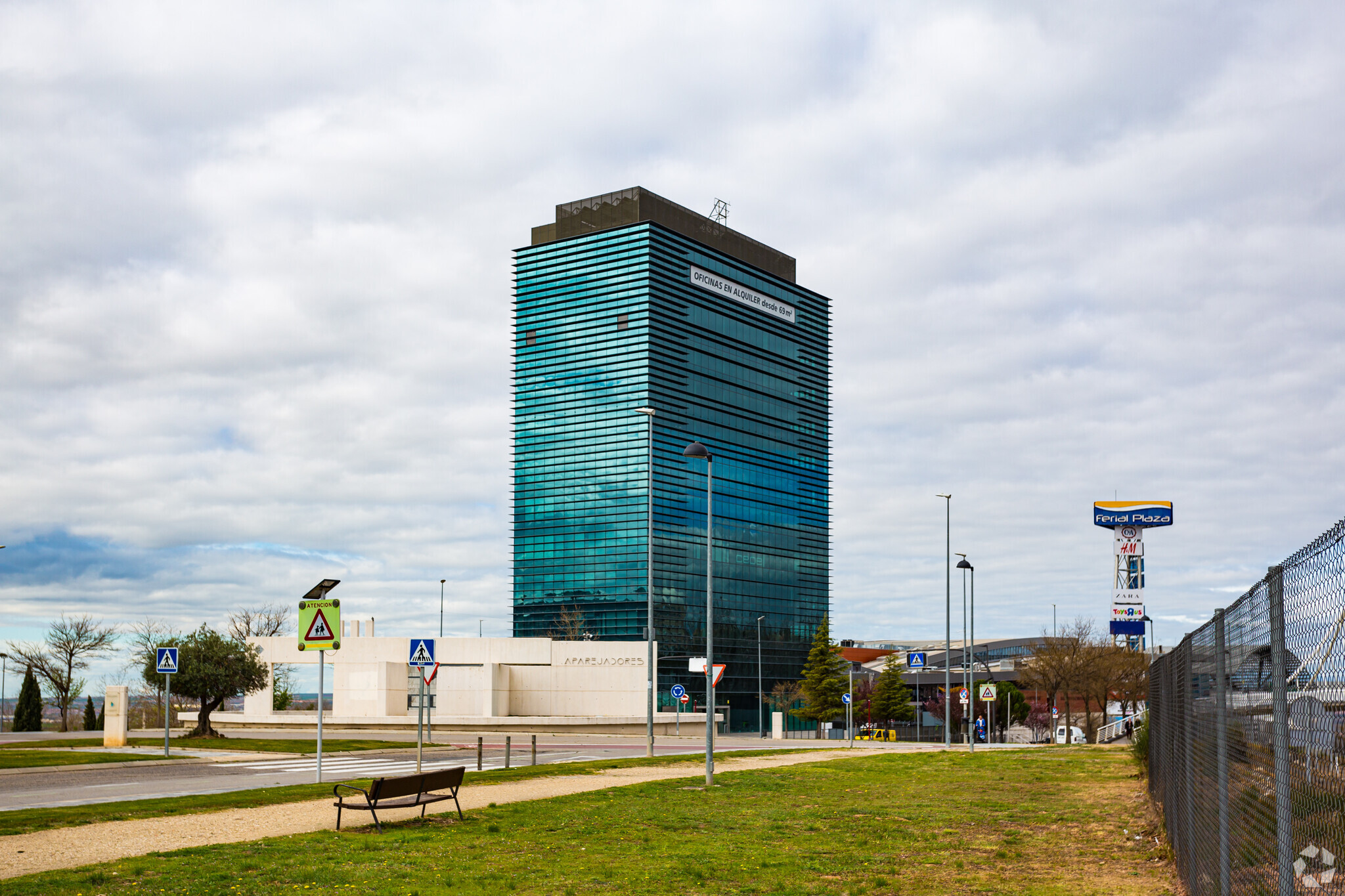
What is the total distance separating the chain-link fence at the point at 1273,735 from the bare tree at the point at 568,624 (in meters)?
107

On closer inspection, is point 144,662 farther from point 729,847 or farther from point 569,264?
point 569,264

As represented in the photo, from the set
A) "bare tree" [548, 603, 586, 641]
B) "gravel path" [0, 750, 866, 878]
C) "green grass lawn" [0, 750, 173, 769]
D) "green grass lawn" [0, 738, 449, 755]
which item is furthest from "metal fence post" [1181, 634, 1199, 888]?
"bare tree" [548, 603, 586, 641]

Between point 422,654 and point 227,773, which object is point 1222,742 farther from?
point 227,773

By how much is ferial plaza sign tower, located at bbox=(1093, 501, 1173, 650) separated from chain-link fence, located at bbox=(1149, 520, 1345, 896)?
2275 inches

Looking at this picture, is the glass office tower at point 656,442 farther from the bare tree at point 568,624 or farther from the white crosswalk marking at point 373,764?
the white crosswalk marking at point 373,764

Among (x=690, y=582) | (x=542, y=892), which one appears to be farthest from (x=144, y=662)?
(x=690, y=582)

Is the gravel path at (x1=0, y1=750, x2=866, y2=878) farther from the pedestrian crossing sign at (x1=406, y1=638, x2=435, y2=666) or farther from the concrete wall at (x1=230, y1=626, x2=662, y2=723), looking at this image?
the concrete wall at (x1=230, y1=626, x2=662, y2=723)

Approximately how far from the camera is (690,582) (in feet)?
442

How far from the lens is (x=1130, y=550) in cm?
6425

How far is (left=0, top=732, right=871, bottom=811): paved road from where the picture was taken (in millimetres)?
22469

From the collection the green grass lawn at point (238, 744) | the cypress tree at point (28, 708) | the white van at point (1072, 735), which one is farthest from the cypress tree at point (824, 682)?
the cypress tree at point (28, 708)

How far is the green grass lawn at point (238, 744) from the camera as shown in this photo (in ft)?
130

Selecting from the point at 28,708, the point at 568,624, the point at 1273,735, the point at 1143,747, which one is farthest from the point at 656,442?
the point at 1273,735

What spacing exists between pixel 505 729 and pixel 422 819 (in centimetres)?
4581
